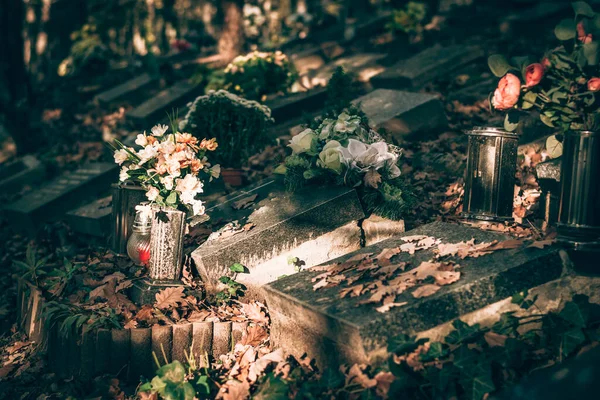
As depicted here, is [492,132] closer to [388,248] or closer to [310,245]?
[388,248]

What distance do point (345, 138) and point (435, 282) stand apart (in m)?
2.04

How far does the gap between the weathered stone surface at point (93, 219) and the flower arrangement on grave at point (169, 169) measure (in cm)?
209

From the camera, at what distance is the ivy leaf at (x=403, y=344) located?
3.57 meters

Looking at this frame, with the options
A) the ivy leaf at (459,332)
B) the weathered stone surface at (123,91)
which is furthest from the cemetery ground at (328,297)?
the weathered stone surface at (123,91)

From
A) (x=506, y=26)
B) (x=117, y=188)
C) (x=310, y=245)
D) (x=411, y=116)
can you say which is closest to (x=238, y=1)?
(x=506, y=26)

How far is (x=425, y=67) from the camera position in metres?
9.59

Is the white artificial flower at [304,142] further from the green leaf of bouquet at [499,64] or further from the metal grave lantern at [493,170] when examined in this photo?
the green leaf of bouquet at [499,64]

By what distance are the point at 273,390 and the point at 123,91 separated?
1043 cm

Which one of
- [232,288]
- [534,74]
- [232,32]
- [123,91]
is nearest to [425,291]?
[232,288]

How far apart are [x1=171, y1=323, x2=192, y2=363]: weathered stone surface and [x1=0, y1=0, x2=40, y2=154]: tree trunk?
8.22m

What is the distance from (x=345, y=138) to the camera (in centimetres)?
566

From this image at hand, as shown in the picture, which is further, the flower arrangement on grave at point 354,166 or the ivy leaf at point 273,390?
the flower arrangement on grave at point 354,166

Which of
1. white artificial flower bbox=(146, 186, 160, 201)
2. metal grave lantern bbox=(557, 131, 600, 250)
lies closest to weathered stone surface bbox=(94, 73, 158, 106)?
white artificial flower bbox=(146, 186, 160, 201)

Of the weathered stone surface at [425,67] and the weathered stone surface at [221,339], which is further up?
the weathered stone surface at [425,67]
